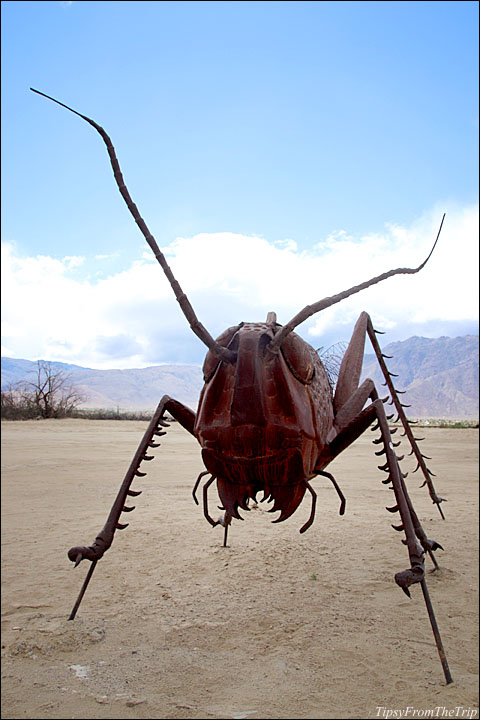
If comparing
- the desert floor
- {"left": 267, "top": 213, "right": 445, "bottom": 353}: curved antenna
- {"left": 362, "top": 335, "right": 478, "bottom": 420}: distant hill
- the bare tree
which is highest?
{"left": 362, "top": 335, "right": 478, "bottom": 420}: distant hill

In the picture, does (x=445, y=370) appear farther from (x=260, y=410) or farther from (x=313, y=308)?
(x=260, y=410)

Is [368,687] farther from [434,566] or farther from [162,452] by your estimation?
[162,452]

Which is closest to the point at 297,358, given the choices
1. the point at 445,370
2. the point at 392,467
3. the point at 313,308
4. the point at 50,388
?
the point at 313,308

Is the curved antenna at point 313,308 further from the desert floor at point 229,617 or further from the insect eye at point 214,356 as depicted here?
the desert floor at point 229,617

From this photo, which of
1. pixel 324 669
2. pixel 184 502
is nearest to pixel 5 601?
pixel 324 669

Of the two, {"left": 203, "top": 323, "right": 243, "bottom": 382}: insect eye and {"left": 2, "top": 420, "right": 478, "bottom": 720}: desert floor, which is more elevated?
{"left": 203, "top": 323, "right": 243, "bottom": 382}: insect eye

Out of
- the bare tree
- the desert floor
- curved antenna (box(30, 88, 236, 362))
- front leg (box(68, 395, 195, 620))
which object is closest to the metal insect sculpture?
curved antenna (box(30, 88, 236, 362))

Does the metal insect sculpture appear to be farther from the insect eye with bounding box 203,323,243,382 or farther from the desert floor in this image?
the desert floor
